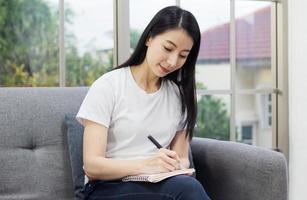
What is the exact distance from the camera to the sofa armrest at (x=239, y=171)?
1425 millimetres

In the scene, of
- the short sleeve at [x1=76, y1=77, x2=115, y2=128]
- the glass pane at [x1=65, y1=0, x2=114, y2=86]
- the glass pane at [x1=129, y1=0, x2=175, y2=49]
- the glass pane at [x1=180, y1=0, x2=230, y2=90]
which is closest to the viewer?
the short sleeve at [x1=76, y1=77, x2=115, y2=128]

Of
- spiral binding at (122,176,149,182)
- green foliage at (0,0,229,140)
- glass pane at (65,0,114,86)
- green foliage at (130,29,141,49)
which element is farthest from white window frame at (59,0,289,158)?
spiral binding at (122,176,149,182)

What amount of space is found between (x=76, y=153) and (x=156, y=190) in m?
0.40

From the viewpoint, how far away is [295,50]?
2.23 metres

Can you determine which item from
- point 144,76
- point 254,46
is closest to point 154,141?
point 144,76

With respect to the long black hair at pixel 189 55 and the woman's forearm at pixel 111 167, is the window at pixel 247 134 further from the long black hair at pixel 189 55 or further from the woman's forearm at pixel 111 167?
the woman's forearm at pixel 111 167

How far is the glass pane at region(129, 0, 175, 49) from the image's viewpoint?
2.18 meters

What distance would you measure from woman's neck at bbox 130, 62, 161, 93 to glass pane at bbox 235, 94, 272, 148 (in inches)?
37.1

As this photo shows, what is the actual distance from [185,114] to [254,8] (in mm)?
1075

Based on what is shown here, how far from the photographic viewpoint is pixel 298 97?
2.22 meters

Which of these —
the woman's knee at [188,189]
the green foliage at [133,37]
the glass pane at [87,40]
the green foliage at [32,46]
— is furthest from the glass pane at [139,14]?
the woman's knee at [188,189]

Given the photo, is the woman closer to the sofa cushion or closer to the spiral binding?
the spiral binding

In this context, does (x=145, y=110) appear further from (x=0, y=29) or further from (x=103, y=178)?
(x=0, y=29)

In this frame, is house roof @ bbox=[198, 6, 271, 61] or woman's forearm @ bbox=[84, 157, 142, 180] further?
house roof @ bbox=[198, 6, 271, 61]
